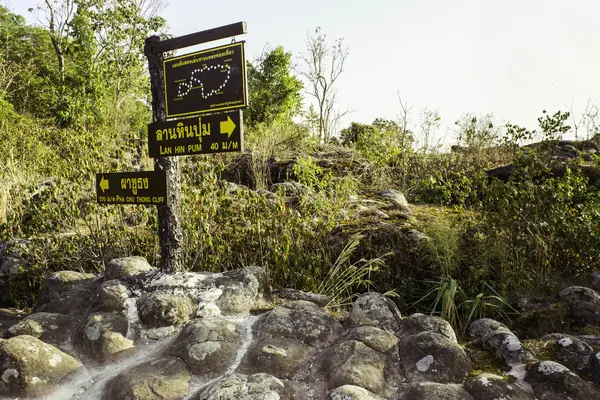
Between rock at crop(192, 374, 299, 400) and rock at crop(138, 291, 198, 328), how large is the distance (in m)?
1.03

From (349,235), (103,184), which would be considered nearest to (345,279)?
(349,235)

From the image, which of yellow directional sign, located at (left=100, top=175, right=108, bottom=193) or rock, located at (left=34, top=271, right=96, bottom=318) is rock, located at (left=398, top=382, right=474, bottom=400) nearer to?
rock, located at (left=34, top=271, right=96, bottom=318)

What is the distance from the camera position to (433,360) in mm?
2752

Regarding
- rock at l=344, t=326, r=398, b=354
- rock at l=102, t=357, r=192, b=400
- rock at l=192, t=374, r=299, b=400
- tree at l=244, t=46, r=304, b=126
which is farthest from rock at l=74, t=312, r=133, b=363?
tree at l=244, t=46, r=304, b=126

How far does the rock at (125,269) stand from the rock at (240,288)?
32.3 inches

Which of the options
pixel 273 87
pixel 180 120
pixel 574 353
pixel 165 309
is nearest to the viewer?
pixel 574 353


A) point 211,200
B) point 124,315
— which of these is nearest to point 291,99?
point 211,200

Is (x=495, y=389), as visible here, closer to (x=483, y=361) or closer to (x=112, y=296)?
(x=483, y=361)

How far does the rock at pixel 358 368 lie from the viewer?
102 inches

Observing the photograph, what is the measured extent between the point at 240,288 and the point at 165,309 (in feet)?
2.12

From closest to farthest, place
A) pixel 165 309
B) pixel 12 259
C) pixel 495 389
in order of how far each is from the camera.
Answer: pixel 495 389
pixel 165 309
pixel 12 259

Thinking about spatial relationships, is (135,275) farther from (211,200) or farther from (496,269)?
(496,269)

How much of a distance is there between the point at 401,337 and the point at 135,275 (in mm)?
2413

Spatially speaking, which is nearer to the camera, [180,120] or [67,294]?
[180,120]
